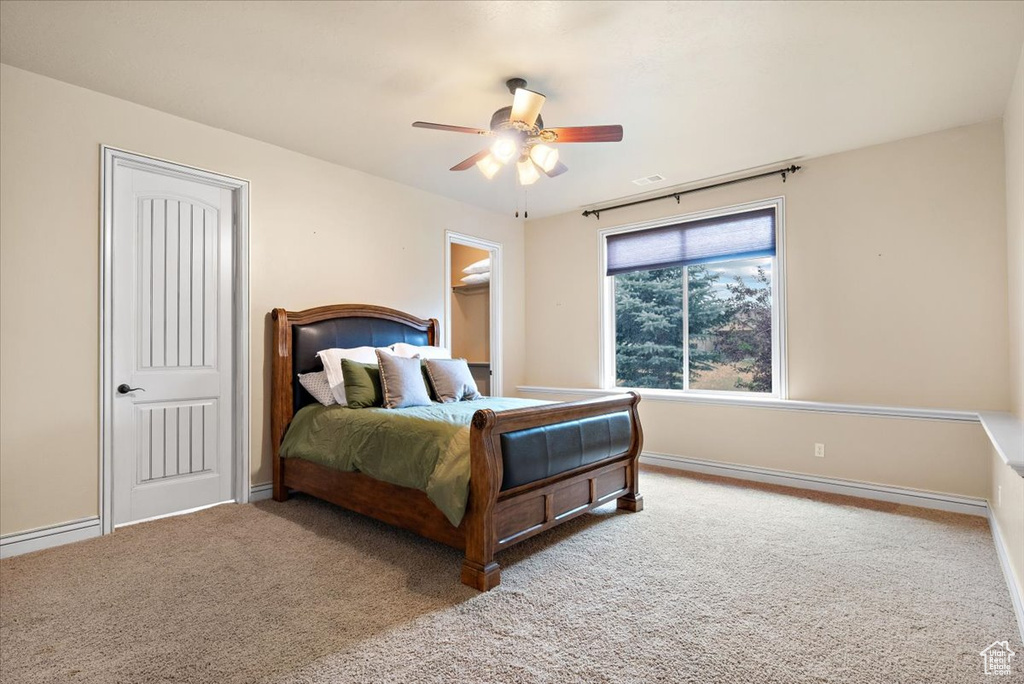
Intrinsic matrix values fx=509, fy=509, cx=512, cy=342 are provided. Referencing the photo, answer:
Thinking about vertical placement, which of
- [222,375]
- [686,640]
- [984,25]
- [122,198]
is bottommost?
[686,640]

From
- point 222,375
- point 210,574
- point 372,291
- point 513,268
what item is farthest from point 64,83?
point 513,268

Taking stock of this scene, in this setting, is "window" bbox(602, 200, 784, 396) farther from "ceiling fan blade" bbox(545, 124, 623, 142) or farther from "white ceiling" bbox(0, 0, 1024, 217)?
"ceiling fan blade" bbox(545, 124, 623, 142)

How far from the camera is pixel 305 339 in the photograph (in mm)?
3768

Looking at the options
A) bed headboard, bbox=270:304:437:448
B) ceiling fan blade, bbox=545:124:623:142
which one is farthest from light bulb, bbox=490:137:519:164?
bed headboard, bbox=270:304:437:448

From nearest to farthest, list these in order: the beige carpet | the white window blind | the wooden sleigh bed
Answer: the beige carpet < the wooden sleigh bed < the white window blind

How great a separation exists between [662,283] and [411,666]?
4127 millimetres

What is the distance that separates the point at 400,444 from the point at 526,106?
1875 millimetres

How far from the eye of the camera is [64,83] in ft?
9.41

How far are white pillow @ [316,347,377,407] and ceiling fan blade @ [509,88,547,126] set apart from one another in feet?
6.56

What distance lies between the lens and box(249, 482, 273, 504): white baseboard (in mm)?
3650

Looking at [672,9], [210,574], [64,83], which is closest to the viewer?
[672,9]

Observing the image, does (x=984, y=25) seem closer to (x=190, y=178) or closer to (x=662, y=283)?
(x=662, y=283)

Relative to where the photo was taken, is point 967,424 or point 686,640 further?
point 967,424

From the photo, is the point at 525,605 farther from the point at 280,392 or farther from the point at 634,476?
the point at 280,392
